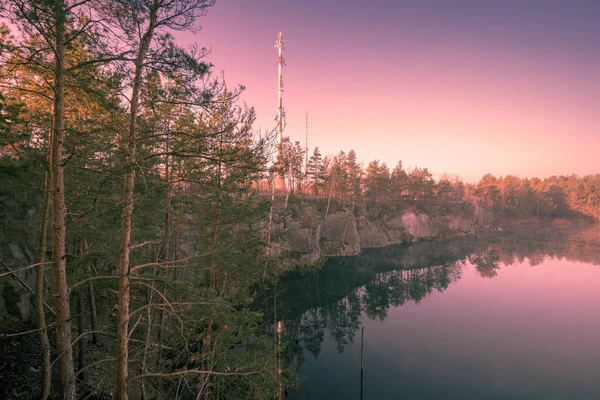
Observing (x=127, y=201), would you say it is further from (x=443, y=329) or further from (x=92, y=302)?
(x=443, y=329)

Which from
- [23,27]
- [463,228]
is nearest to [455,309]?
[23,27]

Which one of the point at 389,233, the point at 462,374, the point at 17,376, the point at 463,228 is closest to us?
the point at 17,376

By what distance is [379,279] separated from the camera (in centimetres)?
3766

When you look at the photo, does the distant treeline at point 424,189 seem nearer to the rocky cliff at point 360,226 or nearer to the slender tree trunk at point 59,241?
the rocky cliff at point 360,226

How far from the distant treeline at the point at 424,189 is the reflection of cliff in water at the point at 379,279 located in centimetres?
1377

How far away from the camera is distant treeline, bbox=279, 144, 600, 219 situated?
49.1 meters

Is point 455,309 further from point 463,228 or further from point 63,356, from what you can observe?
point 463,228

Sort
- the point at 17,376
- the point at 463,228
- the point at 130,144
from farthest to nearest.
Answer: the point at 463,228 < the point at 17,376 < the point at 130,144

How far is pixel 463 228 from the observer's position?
73.4 metres

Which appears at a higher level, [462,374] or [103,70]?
[103,70]

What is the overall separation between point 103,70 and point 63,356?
5.04 m

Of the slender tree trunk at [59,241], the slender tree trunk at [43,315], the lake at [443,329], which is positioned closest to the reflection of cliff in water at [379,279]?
the lake at [443,329]

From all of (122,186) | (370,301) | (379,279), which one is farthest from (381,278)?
(122,186)

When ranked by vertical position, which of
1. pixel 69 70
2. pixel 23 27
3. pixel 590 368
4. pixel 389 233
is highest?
pixel 23 27
